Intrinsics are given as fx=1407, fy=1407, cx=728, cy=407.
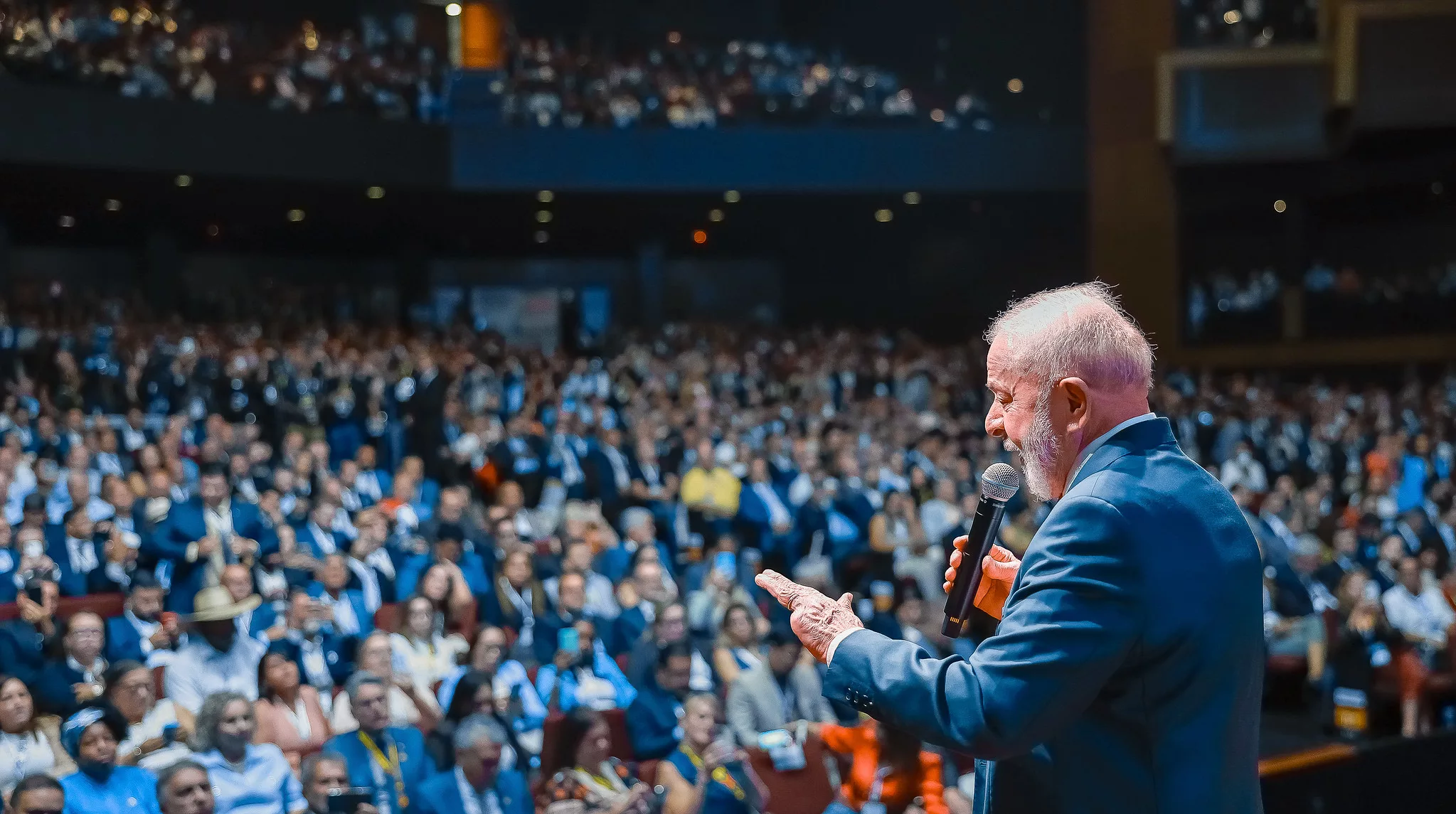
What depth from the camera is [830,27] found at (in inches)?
659

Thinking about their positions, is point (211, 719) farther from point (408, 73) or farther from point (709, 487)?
point (408, 73)

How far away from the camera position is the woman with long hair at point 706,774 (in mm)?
3727

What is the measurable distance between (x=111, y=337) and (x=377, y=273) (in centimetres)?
841

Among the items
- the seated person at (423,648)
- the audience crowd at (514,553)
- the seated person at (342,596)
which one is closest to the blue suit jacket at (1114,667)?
the audience crowd at (514,553)

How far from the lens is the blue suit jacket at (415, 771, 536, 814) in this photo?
146 inches

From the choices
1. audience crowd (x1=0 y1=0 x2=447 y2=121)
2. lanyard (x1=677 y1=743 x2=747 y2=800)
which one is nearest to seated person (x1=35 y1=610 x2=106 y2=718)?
lanyard (x1=677 y1=743 x2=747 y2=800)

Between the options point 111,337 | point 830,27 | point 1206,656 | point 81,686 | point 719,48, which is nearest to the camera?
point 1206,656

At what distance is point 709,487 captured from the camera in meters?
8.07

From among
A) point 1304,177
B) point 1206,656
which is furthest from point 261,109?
point 1206,656

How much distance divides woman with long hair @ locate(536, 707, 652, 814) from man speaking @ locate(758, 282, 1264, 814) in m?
2.50

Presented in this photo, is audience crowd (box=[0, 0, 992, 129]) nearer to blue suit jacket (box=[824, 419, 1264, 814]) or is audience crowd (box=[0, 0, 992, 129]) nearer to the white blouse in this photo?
the white blouse

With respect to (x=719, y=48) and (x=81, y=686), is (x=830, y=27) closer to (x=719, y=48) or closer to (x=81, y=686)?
(x=719, y=48)

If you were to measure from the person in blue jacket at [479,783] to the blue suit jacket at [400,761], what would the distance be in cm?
4

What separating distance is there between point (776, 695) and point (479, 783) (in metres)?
1.28
